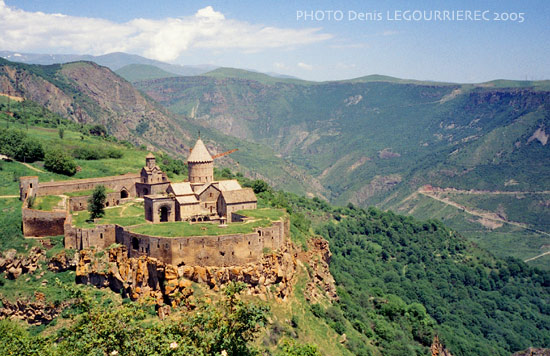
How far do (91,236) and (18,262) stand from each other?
27.4 feet

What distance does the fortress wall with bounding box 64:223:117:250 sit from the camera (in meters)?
56.8

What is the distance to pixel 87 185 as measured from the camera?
73.1 metres

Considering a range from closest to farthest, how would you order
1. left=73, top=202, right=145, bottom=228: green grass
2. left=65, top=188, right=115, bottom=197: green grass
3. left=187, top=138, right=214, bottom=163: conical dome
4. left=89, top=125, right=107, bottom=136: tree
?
left=73, top=202, right=145, bottom=228: green grass < left=187, top=138, right=214, bottom=163: conical dome < left=65, top=188, right=115, bottom=197: green grass < left=89, top=125, right=107, bottom=136: tree

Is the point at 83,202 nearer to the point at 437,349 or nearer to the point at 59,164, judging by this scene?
the point at 59,164

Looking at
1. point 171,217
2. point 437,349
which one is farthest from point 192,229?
point 437,349

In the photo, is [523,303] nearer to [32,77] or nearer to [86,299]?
[86,299]

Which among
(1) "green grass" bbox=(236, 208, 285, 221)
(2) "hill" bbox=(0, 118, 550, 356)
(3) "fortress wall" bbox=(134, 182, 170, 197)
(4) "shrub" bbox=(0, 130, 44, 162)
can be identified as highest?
(4) "shrub" bbox=(0, 130, 44, 162)

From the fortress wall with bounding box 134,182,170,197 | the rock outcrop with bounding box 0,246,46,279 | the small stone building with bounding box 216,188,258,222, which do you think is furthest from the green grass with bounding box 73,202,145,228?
the small stone building with bounding box 216,188,258,222

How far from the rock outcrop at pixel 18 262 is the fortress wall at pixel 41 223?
300 cm

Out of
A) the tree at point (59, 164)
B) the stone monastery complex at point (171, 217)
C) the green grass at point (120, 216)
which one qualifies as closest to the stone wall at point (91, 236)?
the stone monastery complex at point (171, 217)

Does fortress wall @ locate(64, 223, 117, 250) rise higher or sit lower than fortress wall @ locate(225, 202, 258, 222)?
lower

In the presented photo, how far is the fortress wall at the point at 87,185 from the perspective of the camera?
69.6 metres

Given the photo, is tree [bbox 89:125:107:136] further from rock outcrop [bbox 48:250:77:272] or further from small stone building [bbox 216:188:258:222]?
rock outcrop [bbox 48:250:77:272]

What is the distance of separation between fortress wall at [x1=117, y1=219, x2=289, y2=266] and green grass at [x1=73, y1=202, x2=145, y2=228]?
2.93 m
